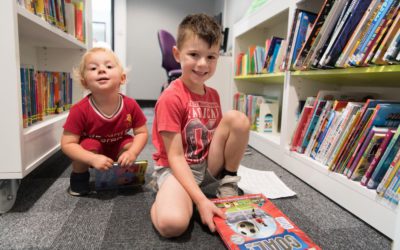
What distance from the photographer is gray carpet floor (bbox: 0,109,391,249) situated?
0.62m

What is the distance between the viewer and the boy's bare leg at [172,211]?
0.62m

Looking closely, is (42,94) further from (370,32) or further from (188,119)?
(370,32)

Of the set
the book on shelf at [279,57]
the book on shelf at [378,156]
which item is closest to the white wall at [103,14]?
the book on shelf at [279,57]

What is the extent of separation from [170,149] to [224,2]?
335cm

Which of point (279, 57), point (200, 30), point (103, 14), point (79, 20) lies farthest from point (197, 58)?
point (103, 14)

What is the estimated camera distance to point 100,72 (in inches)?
35.7

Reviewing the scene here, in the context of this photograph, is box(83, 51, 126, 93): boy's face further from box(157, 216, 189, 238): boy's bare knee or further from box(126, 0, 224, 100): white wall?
box(126, 0, 224, 100): white wall

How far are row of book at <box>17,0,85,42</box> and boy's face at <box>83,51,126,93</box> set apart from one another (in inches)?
10.9

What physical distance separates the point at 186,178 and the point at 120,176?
33 cm

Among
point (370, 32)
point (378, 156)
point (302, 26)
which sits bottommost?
point (378, 156)

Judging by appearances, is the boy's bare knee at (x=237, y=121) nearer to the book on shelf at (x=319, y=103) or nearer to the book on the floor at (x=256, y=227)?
the book on the floor at (x=256, y=227)

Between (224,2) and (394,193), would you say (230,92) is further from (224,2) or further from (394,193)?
(224,2)

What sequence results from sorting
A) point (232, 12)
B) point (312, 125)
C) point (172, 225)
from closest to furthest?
point (172, 225) < point (312, 125) < point (232, 12)

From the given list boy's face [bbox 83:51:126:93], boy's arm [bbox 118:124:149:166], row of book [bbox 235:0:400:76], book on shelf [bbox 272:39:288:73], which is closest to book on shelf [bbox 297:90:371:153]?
row of book [bbox 235:0:400:76]
